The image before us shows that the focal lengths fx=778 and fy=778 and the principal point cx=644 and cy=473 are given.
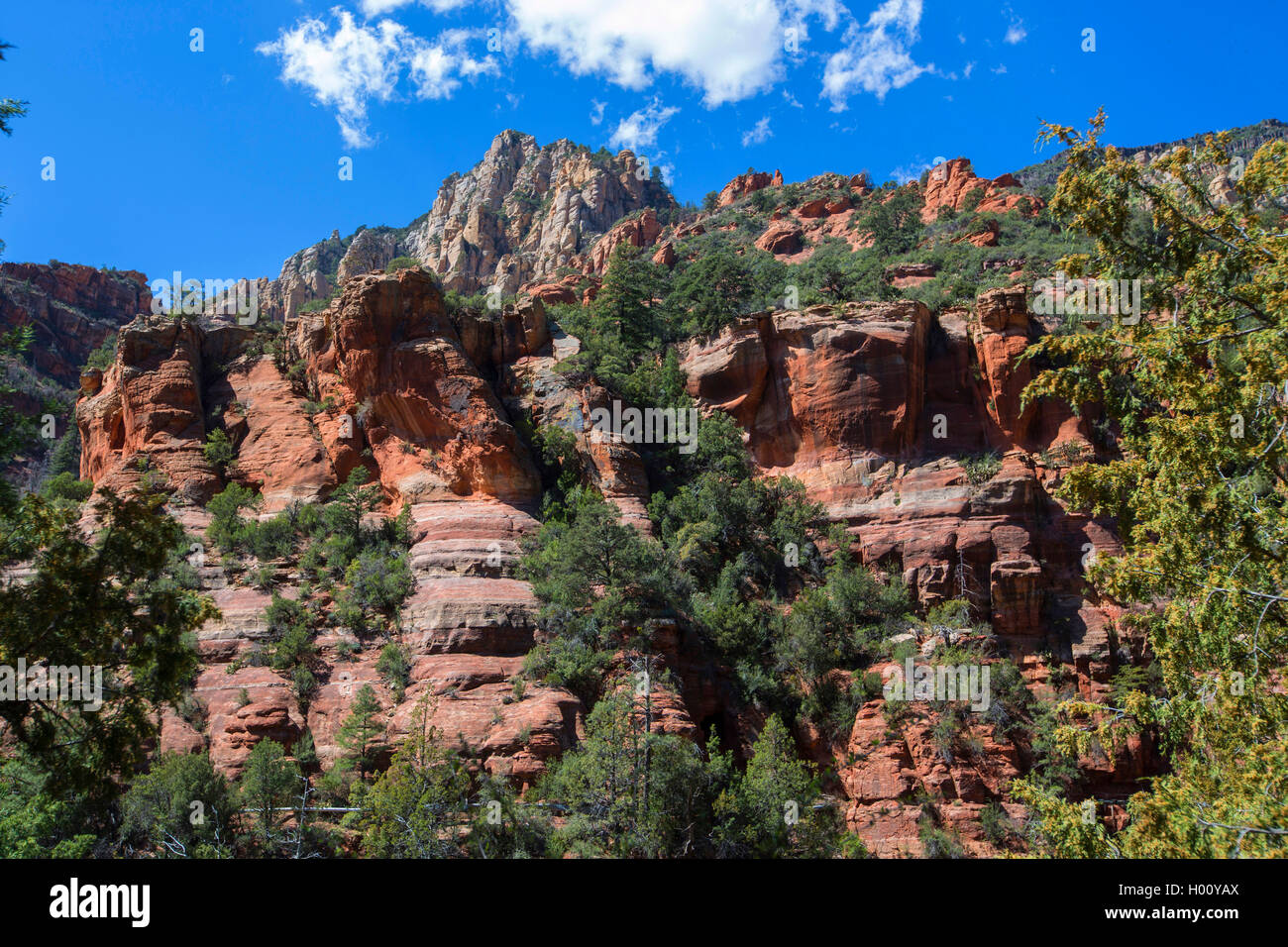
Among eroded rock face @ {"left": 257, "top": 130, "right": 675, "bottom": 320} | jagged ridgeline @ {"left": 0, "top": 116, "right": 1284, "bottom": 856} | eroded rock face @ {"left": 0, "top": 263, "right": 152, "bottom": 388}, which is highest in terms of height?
eroded rock face @ {"left": 257, "top": 130, "right": 675, "bottom": 320}

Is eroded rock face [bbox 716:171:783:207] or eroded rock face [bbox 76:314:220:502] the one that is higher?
eroded rock face [bbox 716:171:783:207]

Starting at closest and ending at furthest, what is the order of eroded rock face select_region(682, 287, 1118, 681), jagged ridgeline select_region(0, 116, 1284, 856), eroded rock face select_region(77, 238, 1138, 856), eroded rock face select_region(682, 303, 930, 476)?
1. jagged ridgeline select_region(0, 116, 1284, 856)
2. eroded rock face select_region(77, 238, 1138, 856)
3. eroded rock face select_region(682, 287, 1118, 681)
4. eroded rock face select_region(682, 303, 930, 476)

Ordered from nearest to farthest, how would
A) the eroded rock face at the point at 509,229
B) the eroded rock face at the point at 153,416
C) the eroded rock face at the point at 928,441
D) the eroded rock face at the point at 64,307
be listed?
the eroded rock face at the point at 928,441 < the eroded rock face at the point at 153,416 < the eroded rock face at the point at 64,307 < the eroded rock face at the point at 509,229

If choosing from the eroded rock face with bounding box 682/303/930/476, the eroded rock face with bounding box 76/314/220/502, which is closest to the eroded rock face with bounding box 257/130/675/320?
the eroded rock face with bounding box 682/303/930/476

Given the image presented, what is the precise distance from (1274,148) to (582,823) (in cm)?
1793

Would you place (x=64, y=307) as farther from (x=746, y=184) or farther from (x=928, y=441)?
(x=928, y=441)

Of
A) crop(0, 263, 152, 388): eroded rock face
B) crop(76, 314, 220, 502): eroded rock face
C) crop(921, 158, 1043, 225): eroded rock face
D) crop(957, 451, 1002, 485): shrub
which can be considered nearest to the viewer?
crop(957, 451, 1002, 485): shrub

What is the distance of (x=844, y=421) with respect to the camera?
115ft

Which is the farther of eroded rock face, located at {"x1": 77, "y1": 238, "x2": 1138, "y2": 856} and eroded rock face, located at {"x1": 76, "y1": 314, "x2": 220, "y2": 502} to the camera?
eroded rock face, located at {"x1": 76, "y1": 314, "x2": 220, "y2": 502}

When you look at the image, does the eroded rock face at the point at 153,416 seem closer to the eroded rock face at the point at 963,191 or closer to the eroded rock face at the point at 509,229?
the eroded rock face at the point at 509,229

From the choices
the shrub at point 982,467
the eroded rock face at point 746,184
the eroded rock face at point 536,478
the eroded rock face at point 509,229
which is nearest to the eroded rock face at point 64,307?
the eroded rock face at point 509,229

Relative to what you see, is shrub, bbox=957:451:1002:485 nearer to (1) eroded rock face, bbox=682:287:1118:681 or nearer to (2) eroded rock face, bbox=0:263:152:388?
(1) eroded rock face, bbox=682:287:1118:681

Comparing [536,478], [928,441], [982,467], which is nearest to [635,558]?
[536,478]

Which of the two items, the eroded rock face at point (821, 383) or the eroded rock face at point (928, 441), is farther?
the eroded rock face at point (821, 383)
